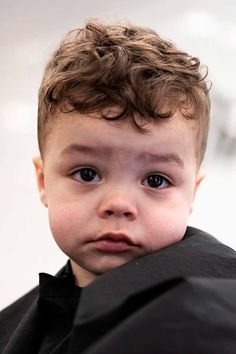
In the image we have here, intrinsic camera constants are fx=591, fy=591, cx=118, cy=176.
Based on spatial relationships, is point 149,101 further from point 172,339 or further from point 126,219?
point 172,339

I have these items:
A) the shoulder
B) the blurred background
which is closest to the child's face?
the shoulder

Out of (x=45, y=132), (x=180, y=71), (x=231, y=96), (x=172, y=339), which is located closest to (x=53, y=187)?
(x=45, y=132)

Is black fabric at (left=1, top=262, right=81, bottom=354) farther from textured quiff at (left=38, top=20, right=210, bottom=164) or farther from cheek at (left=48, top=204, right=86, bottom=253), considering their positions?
textured quiff at (left=38, top=20, right=210, bottom=164)

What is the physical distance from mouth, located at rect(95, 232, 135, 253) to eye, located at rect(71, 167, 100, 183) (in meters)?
0.06

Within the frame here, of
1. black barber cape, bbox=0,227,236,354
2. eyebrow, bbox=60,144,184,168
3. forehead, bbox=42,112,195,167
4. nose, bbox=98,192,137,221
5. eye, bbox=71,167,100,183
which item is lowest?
black barber cape, bbox=0,227,236,354

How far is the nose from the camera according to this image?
0.60 meters

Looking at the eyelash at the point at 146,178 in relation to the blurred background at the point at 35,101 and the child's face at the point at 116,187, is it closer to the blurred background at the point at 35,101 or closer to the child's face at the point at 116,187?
the child's face at the point at 116,187

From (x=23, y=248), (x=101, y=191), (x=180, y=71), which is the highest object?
(x=180, y=71)

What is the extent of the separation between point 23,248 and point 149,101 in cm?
66

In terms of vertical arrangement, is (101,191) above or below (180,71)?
below

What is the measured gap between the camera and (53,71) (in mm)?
708

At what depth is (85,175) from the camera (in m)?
0.64

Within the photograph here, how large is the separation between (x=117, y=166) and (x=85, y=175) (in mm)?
44

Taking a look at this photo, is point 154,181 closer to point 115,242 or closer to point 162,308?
point 115,242
